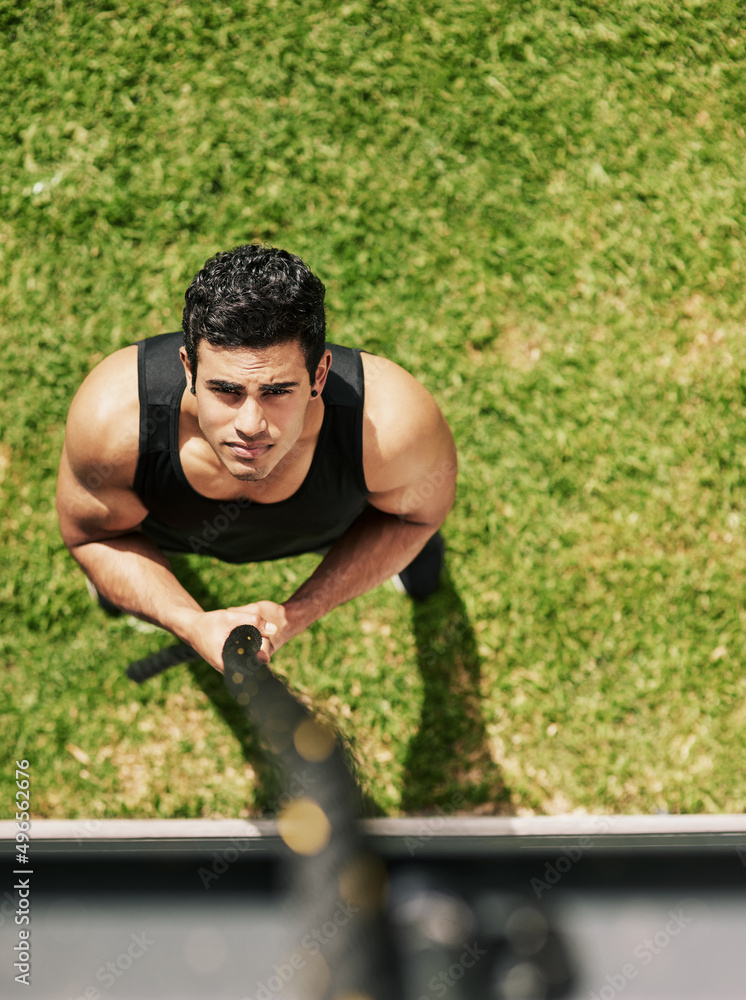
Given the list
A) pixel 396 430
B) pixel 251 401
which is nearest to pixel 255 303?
pixel 251 401

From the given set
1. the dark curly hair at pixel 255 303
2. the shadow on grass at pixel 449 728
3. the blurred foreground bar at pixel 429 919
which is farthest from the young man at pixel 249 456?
the shadow on grass at pixel 449 728

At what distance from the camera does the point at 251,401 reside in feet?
6.77

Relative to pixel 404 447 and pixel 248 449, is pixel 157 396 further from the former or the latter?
pixel 404 447

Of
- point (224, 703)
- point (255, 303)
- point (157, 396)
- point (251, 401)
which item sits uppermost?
point (255, 303)

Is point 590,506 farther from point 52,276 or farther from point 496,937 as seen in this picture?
point 52,276

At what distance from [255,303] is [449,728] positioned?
2596mm

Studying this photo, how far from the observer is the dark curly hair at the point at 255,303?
2000mm

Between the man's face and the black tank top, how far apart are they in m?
0.30

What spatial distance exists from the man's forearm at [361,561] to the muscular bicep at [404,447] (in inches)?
5.0

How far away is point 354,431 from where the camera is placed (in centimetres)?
249

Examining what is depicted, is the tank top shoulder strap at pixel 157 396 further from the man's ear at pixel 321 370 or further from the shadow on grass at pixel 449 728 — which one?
the shadow on grass at pixel 449 728

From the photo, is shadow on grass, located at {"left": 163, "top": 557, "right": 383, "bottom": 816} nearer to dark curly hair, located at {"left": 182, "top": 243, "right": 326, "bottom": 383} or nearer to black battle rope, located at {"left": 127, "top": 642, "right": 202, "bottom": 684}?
black battle rope, located at {"left": 127, "top": 642, "right": 202, "bottom": 684}

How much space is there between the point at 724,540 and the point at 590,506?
2.40 feet

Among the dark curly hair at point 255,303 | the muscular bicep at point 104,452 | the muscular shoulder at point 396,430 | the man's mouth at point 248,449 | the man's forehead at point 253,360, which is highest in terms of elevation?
the dark curly hair at point 255,303
